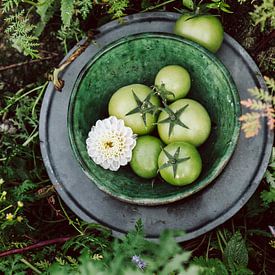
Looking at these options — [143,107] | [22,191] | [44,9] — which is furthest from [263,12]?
[22,191]

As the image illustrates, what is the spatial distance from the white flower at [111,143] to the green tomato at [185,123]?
73 millimetres

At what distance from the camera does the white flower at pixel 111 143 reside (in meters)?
1.09

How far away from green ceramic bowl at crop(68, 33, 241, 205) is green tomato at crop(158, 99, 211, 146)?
0.14 feet

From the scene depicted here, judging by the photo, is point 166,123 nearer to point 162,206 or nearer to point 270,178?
point 162,206

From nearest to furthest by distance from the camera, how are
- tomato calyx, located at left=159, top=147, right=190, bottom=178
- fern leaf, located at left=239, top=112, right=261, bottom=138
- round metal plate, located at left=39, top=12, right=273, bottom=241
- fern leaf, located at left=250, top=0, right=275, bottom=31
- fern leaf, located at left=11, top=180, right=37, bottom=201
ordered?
fern leaf, located at left=239, top=112, right=261, bottom=138 < fern leaf, located at left=250, top=0, right=275, bottom=31 < tomato calyx, located at left=159, top=147, right=190, bottom=178 < round metal plate, located at left=39, top=12, right=273, bottom=241 < fern leaf, located at left=11, top=180, right=37, bottom=201

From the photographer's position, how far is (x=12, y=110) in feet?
5.05

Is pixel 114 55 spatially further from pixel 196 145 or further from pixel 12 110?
pixel 12 110

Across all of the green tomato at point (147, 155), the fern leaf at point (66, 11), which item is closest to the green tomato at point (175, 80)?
the green tomato at point (147, 155)

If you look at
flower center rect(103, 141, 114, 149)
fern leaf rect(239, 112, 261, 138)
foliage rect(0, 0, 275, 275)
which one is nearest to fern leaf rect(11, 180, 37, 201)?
foliage rect(0, 0, 275, 275)

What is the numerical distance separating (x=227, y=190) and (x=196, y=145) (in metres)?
0.12

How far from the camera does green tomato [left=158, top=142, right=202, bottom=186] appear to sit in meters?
1.04

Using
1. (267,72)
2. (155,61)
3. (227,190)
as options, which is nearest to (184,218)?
(227,190)

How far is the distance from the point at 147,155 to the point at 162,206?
0.13 m

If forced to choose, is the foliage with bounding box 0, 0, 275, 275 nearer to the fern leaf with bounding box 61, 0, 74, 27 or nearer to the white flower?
the fern leaf with bounding box 61, 0, 74, 27
